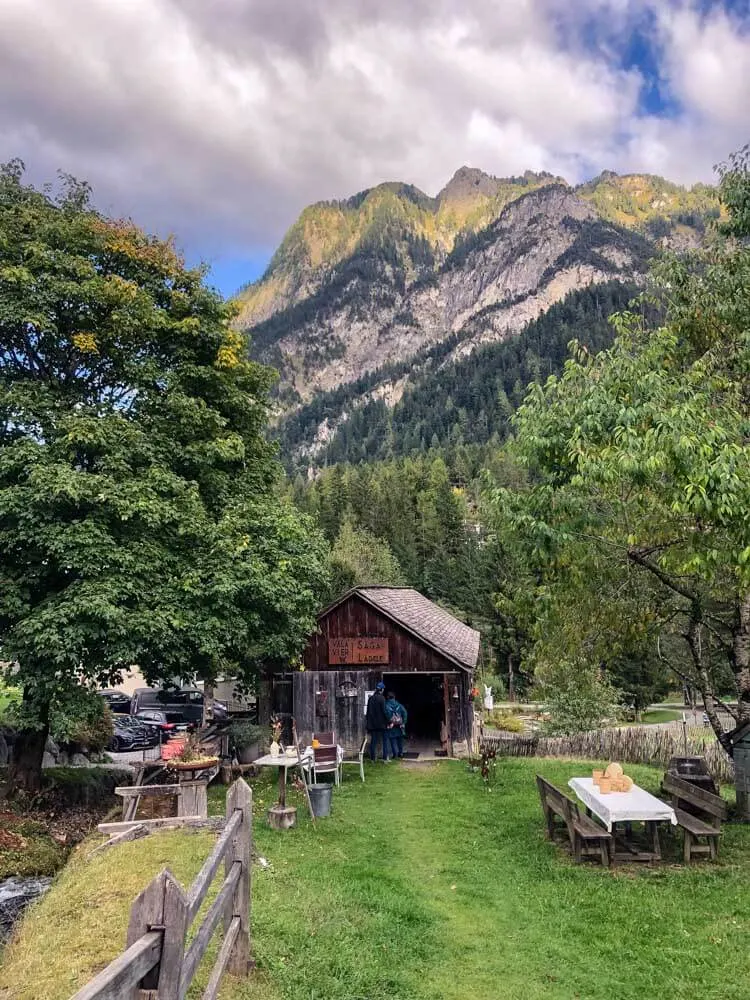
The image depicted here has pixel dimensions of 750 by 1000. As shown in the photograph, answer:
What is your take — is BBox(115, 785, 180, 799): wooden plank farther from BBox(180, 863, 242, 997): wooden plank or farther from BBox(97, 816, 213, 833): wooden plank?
BBox(180, 863, 242, 997): wooden plank

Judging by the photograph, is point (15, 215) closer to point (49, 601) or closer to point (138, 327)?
point (138, 327)

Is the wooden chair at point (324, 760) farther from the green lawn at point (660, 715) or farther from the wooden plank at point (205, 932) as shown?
the green lawn at point (660, 715)

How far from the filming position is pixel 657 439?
7.61 meters

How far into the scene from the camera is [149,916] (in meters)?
3.27

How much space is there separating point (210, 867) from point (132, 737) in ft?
70.7

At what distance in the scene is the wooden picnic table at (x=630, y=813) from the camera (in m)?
8.64

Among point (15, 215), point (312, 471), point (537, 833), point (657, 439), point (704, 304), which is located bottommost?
point (537, 833)

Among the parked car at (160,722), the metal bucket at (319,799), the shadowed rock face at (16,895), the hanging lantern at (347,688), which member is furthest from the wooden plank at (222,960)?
the parked car at (160,722)

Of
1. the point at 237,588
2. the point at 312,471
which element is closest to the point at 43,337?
the point at 237,588

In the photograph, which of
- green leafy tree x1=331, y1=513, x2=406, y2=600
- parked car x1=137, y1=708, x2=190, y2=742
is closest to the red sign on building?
parked car x1=137, y1=708, x2=190, y2=742

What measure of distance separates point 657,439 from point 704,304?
15.8 ft

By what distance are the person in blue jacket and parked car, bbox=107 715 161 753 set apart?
31.3 feet

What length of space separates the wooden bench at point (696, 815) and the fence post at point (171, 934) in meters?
7.71

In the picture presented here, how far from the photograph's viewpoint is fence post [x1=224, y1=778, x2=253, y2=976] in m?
5.68
